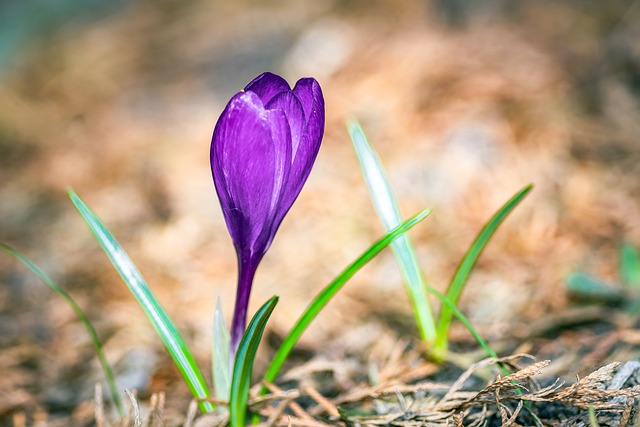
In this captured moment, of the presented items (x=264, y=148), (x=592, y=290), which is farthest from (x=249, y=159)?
(x=592, y=290)

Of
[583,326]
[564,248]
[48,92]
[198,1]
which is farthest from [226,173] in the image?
[198,1]

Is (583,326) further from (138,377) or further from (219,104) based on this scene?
(219,104)

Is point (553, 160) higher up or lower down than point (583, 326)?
higher up

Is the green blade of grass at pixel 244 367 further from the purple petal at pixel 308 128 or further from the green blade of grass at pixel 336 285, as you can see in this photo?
the purple petal at pixel 308 128

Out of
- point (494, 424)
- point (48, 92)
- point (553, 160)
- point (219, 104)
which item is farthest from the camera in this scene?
point (48, 92)

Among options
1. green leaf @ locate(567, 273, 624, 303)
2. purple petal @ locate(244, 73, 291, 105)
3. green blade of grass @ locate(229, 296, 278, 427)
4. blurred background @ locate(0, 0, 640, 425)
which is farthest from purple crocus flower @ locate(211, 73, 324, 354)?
green leaf @ locate(567, 273, 624, 303)

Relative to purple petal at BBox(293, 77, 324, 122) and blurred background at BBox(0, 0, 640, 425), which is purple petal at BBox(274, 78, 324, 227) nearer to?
purple petal at BBox(293, 77, 324, 122)
